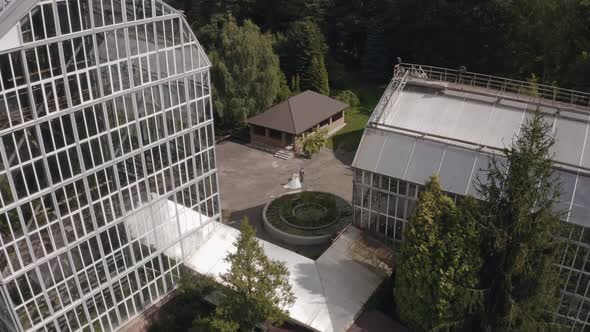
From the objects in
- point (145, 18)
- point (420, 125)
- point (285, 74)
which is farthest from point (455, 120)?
point (285, 74)

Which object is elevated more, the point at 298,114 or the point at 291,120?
the point at 298,114

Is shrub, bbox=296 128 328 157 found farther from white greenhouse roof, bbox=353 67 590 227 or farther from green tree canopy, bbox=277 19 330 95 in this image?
white greenhouse roof, bbox=353 67 590 227

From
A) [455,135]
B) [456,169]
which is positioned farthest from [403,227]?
[455,135]

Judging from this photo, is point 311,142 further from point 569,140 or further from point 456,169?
point 569,140

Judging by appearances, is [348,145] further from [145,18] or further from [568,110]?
[145,18]

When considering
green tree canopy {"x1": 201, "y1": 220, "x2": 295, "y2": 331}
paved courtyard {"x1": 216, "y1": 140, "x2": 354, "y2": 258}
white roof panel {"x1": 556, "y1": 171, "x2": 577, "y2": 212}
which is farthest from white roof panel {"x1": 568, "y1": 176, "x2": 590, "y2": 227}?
paved courtyard {"x1": 216, "y1": 140, "x2": 354, "y2": 258}

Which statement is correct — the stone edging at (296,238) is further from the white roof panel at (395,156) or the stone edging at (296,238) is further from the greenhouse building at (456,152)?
the white roof panel at (395,156)
